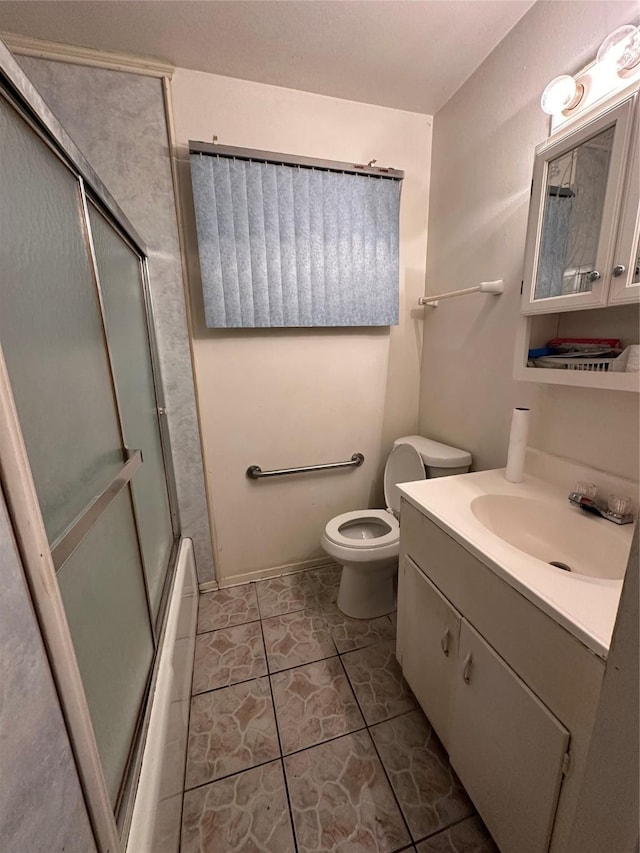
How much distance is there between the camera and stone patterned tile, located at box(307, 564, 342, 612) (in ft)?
5.70

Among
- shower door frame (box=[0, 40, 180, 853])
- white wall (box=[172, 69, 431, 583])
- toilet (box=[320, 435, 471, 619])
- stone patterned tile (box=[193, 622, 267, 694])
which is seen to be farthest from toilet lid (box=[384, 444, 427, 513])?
shower door frame (box=[0, 40, 180, 853])

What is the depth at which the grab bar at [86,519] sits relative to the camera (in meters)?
0.60

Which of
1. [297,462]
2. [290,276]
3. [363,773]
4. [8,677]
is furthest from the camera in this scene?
[297,462]

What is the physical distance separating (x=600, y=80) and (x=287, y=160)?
1.06 meters

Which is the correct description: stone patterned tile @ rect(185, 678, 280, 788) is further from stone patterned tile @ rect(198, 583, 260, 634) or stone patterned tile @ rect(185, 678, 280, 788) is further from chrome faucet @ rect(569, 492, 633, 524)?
chrome faucet @ rect(569, 492, 633, 524)

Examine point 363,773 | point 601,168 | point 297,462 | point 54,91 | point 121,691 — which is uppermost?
point 54,91

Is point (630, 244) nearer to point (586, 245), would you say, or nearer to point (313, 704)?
point (586, 245)

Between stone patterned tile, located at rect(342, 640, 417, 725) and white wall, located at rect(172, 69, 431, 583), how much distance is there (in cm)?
66

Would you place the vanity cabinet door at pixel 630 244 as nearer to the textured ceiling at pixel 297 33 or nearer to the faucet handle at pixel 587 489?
the faucet handle at pixel 587 489

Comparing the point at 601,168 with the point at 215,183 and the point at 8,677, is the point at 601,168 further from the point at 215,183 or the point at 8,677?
the point at 8,677

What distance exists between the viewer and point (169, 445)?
5.28 ft

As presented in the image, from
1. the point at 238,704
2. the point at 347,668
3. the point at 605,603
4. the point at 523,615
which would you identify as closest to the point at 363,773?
the point at 347,668

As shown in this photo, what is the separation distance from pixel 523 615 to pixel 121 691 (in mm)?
979

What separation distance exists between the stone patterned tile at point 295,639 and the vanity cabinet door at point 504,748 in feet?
2.12
